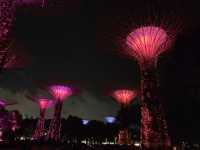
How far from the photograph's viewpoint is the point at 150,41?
603 inches

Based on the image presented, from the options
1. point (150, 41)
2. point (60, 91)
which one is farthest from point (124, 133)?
point (150, 41)

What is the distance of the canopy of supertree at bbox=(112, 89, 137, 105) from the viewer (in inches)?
1181

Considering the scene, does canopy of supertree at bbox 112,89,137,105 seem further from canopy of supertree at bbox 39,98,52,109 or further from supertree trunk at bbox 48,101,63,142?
canopy of supertree at bbox 39,98,52,109

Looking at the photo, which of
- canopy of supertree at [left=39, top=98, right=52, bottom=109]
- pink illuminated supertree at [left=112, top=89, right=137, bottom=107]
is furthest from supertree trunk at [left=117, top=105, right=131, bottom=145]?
canopy of supertree at [left=39, top=98, right=52, bottom=109]

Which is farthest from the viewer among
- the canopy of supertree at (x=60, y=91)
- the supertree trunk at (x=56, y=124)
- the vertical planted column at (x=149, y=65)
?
the canopy of supertree at (x=60, y=91)

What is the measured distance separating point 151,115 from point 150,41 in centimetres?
347

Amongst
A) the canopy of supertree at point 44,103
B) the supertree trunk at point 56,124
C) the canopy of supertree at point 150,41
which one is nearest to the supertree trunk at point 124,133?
the supertree trunk at point 56,124

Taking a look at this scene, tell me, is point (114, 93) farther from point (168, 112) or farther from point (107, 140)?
point (107, 140)

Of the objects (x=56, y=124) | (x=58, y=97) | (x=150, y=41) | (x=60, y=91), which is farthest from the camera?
(x=58, y=97)

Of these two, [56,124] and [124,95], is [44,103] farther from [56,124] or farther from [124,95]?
[124,95]

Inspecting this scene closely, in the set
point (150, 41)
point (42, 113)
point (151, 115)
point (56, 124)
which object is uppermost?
point (150, 41)

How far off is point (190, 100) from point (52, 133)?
1817 centimetres

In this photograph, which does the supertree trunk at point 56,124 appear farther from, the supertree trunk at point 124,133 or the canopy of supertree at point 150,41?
the canopy of supertree at point 150,41

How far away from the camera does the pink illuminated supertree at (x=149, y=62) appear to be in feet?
47.9
